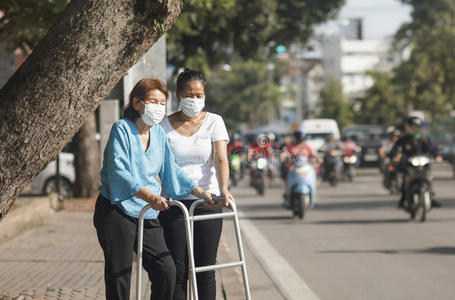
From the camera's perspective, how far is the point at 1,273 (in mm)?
8844

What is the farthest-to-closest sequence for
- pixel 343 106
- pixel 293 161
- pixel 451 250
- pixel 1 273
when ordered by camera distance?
pixel 343 106
pixel 293 161
pixel 451 250
pixel 1 273

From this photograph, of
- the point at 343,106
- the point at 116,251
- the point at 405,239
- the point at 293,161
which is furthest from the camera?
the point at 343,106

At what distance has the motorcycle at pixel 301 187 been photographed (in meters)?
15.2

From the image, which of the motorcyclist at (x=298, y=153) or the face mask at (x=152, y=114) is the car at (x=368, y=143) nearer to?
the motorcyclist at (x=298, y=153)

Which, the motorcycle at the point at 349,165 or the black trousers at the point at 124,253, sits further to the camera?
the motorcycle at the point at 349,165

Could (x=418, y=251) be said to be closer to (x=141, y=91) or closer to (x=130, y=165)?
(x=141, y=91)

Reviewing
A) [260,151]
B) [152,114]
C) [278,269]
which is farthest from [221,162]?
[260,151]

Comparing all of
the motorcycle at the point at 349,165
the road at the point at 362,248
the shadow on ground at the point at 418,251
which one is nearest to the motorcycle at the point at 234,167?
the motorcycle at the point at 349,165

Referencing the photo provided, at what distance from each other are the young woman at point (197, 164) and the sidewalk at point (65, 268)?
1893 mm

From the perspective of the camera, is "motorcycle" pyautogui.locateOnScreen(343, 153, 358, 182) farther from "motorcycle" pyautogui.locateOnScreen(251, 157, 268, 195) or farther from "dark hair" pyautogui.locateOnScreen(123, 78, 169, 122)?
"dark hair" pyautogui.locateOnScreen(123, 78, 169, 122)

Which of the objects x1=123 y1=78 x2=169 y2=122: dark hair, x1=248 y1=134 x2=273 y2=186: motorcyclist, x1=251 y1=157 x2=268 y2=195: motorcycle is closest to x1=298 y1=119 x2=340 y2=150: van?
x1=248 y1=134 x2=273 y2=186: motorcyclist

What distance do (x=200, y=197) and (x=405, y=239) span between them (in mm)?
7202

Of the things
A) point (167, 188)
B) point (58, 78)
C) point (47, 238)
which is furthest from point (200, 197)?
point (47, 238)

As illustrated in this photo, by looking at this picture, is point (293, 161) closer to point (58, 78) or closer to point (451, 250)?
point (451, 250)
